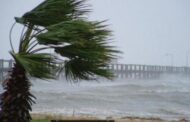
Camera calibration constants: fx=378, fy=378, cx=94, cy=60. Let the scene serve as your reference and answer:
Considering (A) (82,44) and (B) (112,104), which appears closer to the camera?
(A) (82,44)

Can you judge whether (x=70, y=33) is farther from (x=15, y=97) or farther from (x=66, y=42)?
(x=15, y=97)

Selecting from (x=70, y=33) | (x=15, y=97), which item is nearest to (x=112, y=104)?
(x=15, y=97)

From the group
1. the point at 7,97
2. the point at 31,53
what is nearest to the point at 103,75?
the point at 31,53

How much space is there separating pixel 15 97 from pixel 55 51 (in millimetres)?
795

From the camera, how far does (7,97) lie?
4.91m

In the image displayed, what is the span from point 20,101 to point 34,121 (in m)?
6.07

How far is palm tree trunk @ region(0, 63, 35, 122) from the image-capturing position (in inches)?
193

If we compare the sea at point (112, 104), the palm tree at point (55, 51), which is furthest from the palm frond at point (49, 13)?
the sea at point (112, 104)

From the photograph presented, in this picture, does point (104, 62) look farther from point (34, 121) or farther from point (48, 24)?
point (34, 121)

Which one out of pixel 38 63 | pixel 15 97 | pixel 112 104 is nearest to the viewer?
pixel 38 63

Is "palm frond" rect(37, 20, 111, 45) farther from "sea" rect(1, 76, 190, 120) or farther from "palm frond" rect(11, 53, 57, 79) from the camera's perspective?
"sea" rect(1, 76, 190, 120)

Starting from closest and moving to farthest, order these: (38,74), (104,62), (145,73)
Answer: (38,74), (104,62), (145,73)

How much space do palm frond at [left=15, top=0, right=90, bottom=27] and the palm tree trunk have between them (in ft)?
2.03

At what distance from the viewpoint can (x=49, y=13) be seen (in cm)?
496
